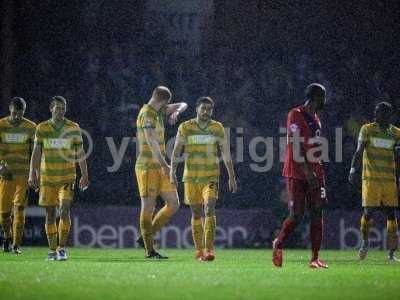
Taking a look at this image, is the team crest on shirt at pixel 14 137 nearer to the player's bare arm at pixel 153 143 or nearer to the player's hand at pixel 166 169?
the player's bare arm at pixel 153 143

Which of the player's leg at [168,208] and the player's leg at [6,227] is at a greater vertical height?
the player's leg at [168,208]

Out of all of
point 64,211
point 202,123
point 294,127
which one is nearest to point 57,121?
point 64,211

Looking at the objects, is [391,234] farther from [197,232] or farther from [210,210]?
[197,232]

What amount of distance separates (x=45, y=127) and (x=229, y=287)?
221 inches

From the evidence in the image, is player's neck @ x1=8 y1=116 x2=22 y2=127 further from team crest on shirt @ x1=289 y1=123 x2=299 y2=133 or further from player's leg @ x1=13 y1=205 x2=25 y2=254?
team crest on shirt @ x1=289 y1=123 x2=299 y2=133

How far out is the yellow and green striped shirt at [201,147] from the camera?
42.6ft

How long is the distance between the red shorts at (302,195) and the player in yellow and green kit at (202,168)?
6.96ft

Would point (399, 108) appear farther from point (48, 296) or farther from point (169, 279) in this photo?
point (48, 296)

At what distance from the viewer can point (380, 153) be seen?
1343cm

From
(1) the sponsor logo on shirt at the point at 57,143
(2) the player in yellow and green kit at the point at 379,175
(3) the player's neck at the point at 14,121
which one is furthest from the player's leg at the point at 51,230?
(2) the player in yellow and green kit at the point at 379,175

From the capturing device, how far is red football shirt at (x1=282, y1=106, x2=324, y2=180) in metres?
10.3

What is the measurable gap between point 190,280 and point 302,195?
225 centimetres

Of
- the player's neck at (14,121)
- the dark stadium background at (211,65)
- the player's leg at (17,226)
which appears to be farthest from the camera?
the dark stadium background at (211,65)

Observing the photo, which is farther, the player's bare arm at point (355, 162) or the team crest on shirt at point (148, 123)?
the player's bare arm at point (355, 162)
